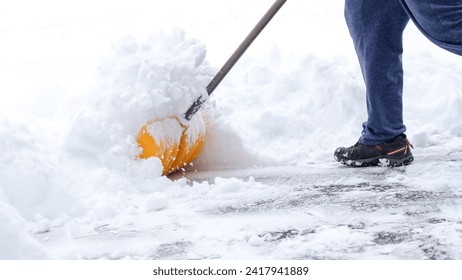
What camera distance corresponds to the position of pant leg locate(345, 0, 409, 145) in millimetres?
2943

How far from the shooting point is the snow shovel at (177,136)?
279 centimetres

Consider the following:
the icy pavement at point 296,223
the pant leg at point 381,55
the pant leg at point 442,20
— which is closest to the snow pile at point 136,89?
the icy pavement at point 296,223

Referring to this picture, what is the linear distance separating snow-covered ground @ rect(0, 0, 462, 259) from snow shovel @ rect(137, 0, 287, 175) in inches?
2.0

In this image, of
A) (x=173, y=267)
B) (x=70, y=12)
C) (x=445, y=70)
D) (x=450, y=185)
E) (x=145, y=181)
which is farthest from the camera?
(x=70, y=12)

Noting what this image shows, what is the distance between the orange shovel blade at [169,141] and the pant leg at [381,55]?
2.97ft

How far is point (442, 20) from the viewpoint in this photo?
235 centimetres

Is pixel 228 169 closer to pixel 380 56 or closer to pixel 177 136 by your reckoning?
pixel 177 136

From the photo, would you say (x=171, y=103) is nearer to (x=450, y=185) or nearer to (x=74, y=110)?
(x=74, y=110)

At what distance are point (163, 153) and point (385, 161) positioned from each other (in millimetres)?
1126

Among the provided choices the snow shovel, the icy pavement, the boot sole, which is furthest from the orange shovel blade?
the boot sole

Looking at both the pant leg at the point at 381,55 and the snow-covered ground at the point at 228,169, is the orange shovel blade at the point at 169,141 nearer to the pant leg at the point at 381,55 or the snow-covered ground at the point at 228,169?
the snow-covered ground at the point at 228,169

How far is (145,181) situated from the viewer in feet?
8.65

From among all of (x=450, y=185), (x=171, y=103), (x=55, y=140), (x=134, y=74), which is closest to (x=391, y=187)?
(x=450, y=185)

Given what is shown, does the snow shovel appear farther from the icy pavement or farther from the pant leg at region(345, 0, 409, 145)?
the pant leg at region(345, 0, 409, 145)
